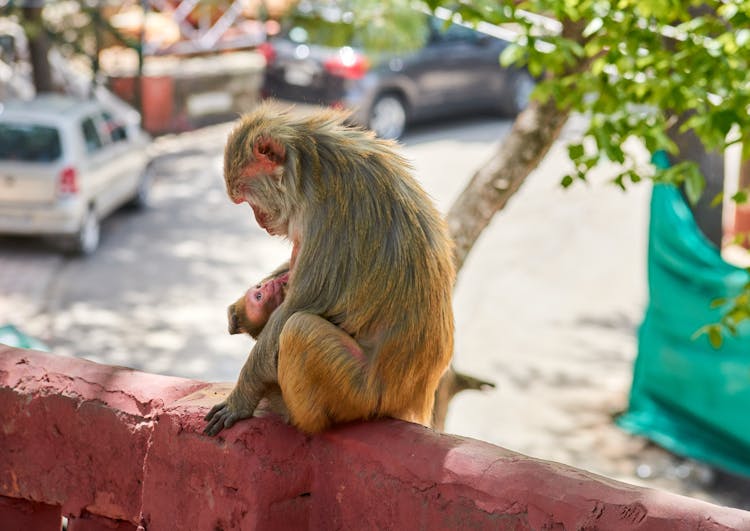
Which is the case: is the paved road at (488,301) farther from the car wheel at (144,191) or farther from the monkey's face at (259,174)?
the monkey's face at (259,174)

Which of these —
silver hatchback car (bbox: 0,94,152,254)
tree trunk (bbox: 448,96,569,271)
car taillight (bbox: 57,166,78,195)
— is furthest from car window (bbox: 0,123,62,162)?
tree trunk (bbox: 448,96,569,271)

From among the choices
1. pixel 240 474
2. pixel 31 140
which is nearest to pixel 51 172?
pixel 31 140

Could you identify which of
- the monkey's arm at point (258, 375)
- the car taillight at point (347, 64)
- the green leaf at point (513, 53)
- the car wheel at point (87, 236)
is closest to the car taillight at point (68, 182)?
the car wheel at point (87, 236)

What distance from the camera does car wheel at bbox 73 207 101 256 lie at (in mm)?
11609

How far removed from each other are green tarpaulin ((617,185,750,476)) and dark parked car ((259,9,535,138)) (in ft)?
24.3

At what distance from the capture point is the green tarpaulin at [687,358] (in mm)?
7422

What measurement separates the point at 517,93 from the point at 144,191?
22.3ft

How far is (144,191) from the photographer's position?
1359 cm

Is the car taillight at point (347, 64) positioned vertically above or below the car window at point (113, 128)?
above

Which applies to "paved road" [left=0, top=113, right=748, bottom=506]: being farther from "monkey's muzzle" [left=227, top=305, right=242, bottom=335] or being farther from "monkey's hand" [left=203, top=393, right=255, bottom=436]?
"monkey's hand" [left=203, top=393, right=255, bottom=436]

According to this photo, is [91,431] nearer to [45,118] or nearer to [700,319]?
[700,319]

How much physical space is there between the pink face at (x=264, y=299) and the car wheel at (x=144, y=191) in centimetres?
1011

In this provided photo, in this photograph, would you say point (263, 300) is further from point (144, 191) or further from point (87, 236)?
point (144, 191)

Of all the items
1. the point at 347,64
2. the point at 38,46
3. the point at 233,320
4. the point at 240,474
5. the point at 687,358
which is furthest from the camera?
the point at 347,64
